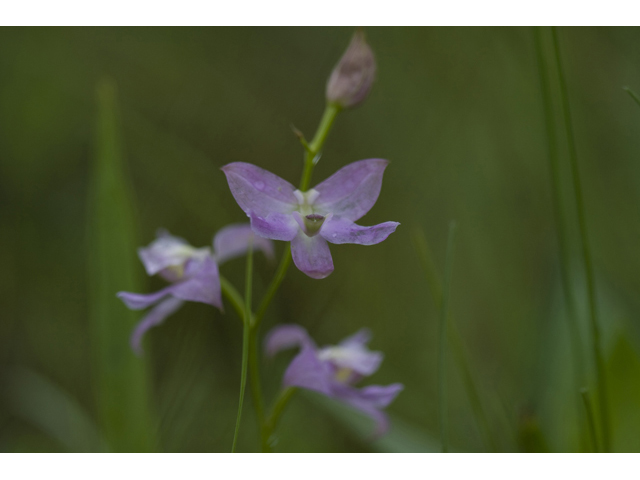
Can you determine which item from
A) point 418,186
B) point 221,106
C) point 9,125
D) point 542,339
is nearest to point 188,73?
point 221,106

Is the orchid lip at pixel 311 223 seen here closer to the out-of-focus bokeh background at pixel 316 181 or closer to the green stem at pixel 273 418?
the green stem at pixel 273 418

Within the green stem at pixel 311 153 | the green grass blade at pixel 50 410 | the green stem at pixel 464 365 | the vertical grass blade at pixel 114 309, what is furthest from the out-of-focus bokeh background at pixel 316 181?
the green stem at pixel 311 153

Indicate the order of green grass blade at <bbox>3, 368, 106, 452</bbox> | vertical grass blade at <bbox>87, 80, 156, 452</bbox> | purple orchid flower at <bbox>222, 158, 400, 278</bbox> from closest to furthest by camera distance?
purple orchid flower at <bbox>222, 158, 400, 278</bbox>
vertical grass blade at <bbox>87, 80, 156, 452</bbox>
green grass blade at <bbox>3, 368, 106, 452</bbox>

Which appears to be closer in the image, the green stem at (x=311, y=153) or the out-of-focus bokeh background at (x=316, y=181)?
the green stem at (x=311, y=153)

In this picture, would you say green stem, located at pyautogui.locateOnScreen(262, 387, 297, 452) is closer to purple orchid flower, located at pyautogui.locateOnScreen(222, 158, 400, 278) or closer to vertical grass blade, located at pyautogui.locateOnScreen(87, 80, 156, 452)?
purple orchid flower, located at pyautogui.locateOnScreen(222, 158, 400, 278)

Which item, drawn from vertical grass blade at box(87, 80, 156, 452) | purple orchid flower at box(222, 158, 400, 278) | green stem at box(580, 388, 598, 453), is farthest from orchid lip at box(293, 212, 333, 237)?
vertical grass blade at box(87, 80, 156, 452)

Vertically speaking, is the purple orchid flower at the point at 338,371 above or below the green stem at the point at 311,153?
below

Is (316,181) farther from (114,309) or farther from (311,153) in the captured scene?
(311,153)
